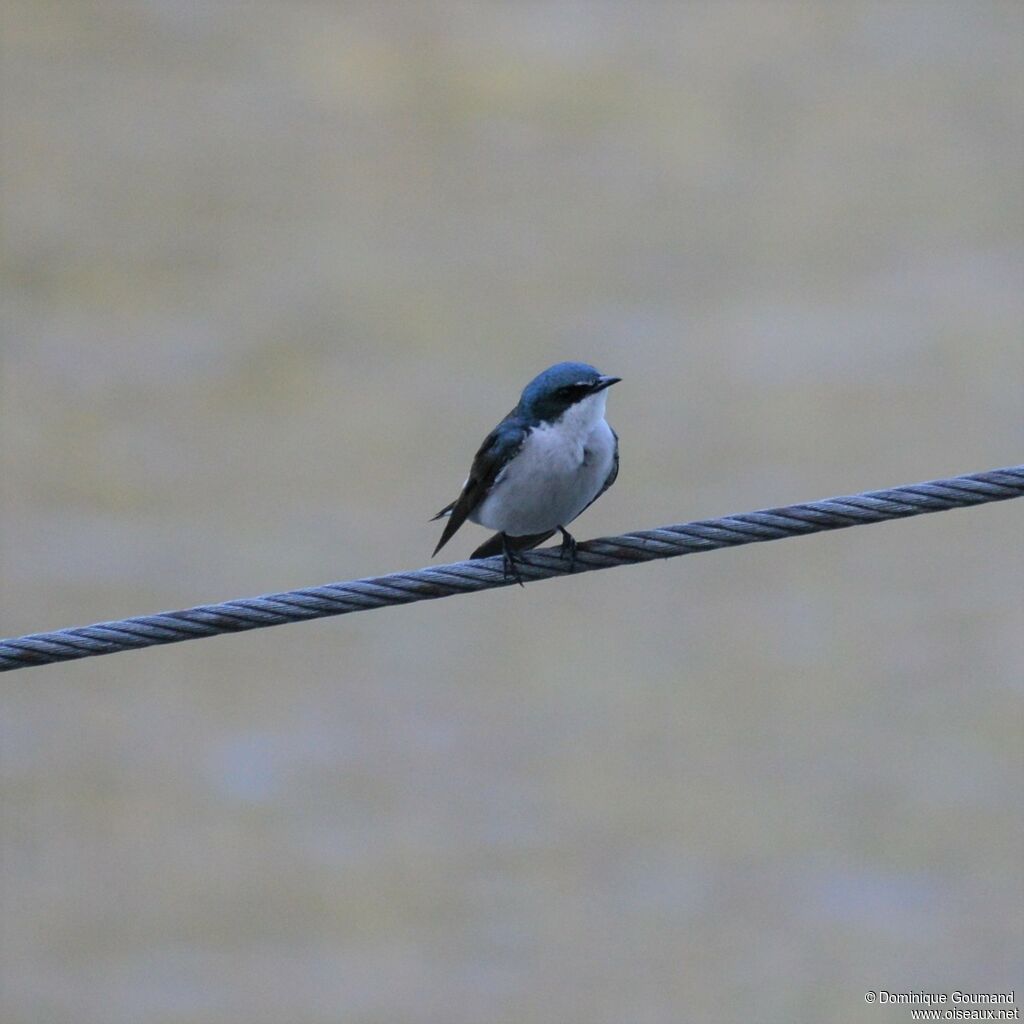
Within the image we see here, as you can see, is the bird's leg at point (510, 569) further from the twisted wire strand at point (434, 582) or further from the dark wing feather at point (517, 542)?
the dark wing feather at point (517, 542)

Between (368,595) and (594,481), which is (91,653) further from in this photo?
(594,481)

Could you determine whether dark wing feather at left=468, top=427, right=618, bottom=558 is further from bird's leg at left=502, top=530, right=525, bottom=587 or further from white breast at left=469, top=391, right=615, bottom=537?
bird's leg at left=502, top=530, right=525, bottom=587

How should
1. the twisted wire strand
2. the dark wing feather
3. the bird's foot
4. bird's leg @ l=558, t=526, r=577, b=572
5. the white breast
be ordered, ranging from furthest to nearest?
the dark wing feather, the white breast, bird's leg @ l=558, t=526, r=577, b=572, the bird's foot, the twisted wire strand

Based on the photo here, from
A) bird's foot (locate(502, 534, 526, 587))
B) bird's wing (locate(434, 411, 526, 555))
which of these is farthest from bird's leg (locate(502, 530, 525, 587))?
bird's wing (locate(434, 411, 526, 555))

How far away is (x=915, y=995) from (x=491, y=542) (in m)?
7.84

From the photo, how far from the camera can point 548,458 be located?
5.20 metres

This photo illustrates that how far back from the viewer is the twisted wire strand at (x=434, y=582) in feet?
12.7

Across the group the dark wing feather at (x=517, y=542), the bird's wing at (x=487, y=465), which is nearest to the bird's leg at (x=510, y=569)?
the bird's wing at (x=487, y=465)

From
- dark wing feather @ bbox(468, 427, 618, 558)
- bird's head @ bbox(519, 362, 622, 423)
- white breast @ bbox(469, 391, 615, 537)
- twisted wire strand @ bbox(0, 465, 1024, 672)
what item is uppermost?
bird's head @ bbox(519, 362, 622, 423)

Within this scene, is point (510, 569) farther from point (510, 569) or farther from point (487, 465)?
point (487, 465)

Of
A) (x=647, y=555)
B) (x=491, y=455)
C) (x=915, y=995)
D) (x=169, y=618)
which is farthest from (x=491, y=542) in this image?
(x=915, y=995)

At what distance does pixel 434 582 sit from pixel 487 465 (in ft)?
4.29

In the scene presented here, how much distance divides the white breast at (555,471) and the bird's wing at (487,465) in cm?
3

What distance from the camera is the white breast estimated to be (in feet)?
17.1
